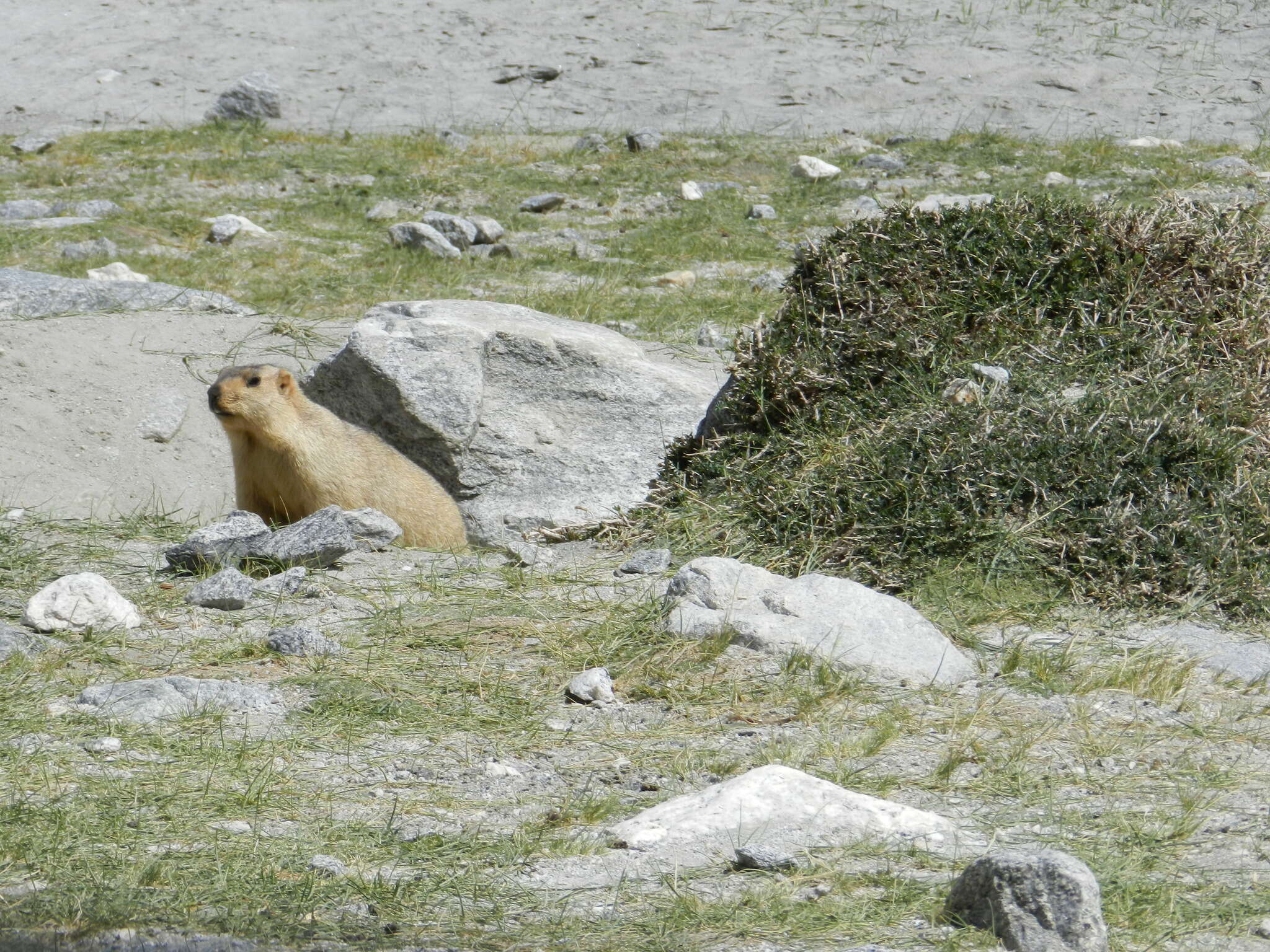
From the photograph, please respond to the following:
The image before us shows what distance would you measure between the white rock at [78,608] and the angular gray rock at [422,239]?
684 cm

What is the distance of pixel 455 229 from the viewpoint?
1180cm

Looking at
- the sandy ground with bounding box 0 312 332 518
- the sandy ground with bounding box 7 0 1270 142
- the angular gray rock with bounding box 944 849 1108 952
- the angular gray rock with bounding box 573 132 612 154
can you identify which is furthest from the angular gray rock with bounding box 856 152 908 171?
the angular gray rock with bounding box 944 849 1108 952

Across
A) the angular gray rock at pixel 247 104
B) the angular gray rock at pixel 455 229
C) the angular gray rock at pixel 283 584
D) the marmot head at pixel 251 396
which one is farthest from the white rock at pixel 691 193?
the angular gray rock at pixel 283 584

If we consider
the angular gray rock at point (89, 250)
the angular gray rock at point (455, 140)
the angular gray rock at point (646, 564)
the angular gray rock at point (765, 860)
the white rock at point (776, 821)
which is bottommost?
the angular gray rock at point (455, 140)

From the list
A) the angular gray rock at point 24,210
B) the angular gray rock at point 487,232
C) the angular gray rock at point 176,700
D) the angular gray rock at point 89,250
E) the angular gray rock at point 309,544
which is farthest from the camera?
the angular gray rock at point 24,210

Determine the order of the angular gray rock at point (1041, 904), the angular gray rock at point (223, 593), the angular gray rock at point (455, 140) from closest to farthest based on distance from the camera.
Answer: the angular gray rock at point (1041, 904)
the angular gray rock at point (223, 593)
the angular gray rock at point (455, 140)

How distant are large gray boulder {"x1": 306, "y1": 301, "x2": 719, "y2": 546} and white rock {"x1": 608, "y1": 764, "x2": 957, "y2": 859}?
11.8 feet

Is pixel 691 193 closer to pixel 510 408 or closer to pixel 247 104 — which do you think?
pixel 247 104

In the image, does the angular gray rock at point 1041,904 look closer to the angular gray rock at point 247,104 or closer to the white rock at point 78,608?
the white rock at point 78,608

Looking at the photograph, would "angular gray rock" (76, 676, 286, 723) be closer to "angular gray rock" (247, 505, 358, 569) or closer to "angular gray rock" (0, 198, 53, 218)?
"angular gray rock" (247, 505, 358, 569)

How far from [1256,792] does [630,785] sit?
1609 mm

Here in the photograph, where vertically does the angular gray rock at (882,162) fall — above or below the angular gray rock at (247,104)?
above

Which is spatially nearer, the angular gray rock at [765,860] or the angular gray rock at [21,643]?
the angular gray rock at [765,860]

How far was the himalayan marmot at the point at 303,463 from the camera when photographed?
660cm
